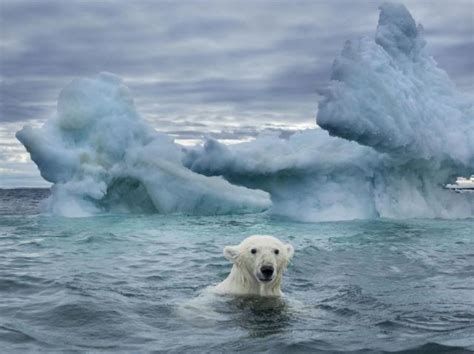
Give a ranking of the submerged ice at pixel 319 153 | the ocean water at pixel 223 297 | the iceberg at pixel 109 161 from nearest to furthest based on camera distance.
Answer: the ocean water at pixel 223 297, the submerged ice at pixel 319 153, the iceberg at pixel 109 161

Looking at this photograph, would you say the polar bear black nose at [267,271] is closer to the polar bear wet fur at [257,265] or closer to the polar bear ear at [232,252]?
the polar bear wet fur at [257,265]

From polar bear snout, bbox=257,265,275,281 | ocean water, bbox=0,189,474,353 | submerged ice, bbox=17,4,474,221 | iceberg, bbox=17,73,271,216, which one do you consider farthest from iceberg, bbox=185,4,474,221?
polar bear snout, bbox=257,265,275,281

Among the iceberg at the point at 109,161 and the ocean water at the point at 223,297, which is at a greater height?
the iceberg at the point at 109,161

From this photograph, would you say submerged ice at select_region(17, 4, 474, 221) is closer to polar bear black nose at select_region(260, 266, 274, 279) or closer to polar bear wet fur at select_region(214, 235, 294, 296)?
polar bear wet fur at select_region(214, 235, 294, 296)

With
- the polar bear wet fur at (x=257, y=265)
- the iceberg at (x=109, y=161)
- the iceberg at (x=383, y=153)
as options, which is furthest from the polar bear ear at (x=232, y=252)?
the iceberg at (x=109, y=161)

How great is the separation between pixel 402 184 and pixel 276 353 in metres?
15.2

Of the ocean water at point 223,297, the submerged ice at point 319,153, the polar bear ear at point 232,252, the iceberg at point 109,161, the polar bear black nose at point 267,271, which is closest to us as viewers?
the ocean water at point 223,297

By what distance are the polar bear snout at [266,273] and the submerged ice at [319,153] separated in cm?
966

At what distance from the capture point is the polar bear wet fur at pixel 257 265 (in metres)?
6.77

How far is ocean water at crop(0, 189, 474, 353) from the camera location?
5523 mm

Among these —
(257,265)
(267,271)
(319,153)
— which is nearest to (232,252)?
(257,265)

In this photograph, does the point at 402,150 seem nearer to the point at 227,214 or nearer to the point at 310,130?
the point at 310,130

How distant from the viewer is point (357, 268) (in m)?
10.4

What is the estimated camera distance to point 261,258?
6.76 meters
